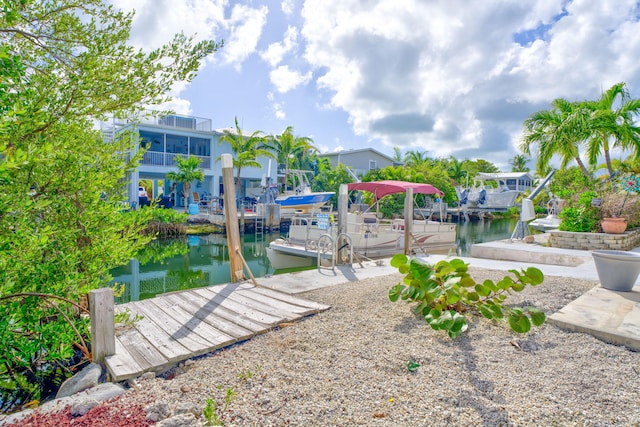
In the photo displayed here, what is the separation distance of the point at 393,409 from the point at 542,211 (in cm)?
3564

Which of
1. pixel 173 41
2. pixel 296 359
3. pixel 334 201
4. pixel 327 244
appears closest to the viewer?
pixel 296 359

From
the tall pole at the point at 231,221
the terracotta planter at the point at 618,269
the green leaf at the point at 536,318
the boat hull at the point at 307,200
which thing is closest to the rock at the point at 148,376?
the tall pole at the point at 231,221

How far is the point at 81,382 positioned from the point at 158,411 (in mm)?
1063

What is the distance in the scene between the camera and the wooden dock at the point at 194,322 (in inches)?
143

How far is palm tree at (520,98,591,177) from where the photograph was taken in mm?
11955

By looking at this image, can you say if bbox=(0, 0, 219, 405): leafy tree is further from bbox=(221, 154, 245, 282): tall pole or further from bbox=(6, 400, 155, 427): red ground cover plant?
bbox=(221, 154, 245, 282): tall pole

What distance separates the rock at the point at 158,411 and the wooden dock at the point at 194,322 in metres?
0.71

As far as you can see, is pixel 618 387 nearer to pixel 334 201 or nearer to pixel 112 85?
pixel 112 85

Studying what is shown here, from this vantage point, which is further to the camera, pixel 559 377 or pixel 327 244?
pixel 327 244

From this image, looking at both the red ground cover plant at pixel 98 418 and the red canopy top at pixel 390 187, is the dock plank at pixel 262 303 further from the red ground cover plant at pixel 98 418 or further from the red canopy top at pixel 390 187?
the red canopy top at pixel 390 187

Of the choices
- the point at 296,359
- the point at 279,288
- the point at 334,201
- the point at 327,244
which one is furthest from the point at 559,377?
the point at 334,201

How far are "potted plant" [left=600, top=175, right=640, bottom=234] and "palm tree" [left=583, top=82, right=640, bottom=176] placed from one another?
222 cm

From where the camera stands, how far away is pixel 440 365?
3.32 metres

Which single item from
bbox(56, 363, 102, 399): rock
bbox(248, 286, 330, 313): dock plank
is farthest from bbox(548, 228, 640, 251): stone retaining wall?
bbox(56, 363, 102, 399): rock
